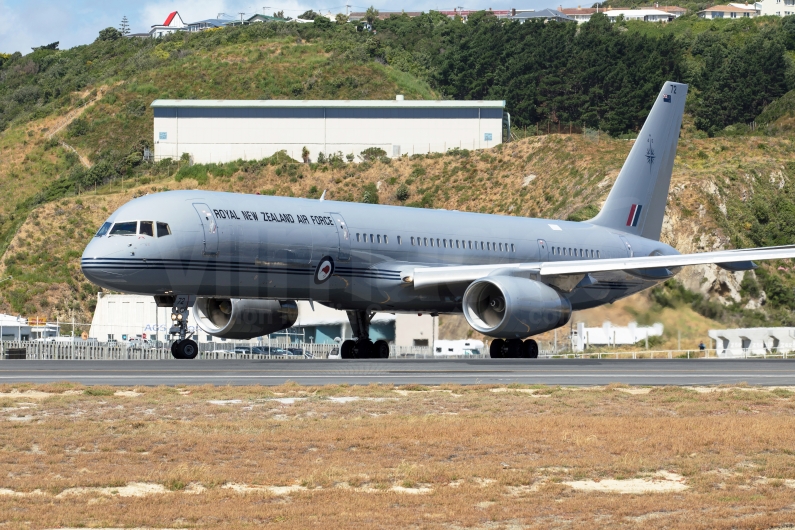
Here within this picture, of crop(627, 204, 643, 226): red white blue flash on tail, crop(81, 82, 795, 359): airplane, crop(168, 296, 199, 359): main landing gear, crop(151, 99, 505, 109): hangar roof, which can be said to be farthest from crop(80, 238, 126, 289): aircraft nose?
crop(151, 99, 505, 109): hangar roof

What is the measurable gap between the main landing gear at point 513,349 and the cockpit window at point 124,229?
11601 millimetres

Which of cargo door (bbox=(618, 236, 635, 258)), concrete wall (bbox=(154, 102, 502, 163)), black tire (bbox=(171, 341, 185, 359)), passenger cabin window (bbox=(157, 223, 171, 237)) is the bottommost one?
black tire (bbox=(171, 341, 185, 359))

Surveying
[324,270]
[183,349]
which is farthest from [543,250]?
[183,349]

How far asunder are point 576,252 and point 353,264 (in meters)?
10.7

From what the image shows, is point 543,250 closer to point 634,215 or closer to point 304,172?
point 634,215

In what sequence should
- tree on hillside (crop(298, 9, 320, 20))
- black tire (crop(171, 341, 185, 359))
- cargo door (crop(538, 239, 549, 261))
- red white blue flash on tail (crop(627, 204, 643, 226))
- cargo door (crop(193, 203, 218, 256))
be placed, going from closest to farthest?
cargo door (crop(193, 203, 218, 256)) → black tire (crop(171, 341, 185, 359)) → cargo door (crop(538, 239, 549, 261)) → red white blue flash on tail (crop(627, 204, 643, 226)) → tree on hillside (crop(298, 9, 320, 20))

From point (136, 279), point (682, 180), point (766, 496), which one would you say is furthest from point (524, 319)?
point (682, 180)

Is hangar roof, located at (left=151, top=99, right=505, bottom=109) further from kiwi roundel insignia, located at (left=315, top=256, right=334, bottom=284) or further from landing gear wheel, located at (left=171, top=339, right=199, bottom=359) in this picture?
landing gear wheel, located at (left=171, top=339, right=199, bottom=359)

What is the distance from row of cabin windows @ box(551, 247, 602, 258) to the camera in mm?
38094

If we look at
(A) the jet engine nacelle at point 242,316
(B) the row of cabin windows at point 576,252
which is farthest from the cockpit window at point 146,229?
(B) the row of cabin windows at point 576,252

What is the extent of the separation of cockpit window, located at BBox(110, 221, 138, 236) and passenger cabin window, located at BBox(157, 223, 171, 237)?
0.56 meters

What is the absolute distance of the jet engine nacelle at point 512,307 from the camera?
1186 inches

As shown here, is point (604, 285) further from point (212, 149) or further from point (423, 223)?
point (212, 149)

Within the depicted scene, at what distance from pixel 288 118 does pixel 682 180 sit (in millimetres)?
33654
